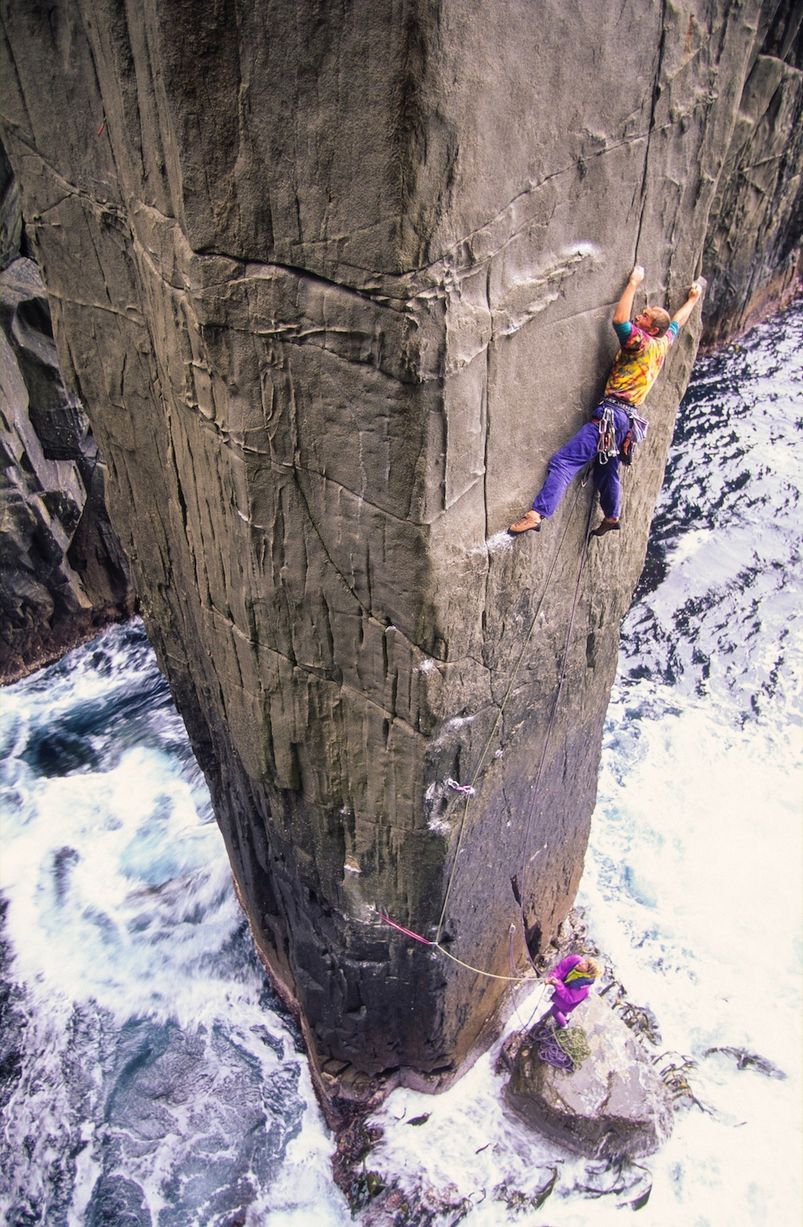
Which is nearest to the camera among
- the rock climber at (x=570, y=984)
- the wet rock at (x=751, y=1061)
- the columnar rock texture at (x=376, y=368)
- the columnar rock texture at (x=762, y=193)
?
the columnar rock texture at (x=376, y=368)

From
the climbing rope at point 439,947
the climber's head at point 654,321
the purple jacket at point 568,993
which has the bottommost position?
the purple jacket at point 568,993

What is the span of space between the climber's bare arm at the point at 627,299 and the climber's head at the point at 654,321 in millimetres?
80

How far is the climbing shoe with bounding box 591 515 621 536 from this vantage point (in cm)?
340

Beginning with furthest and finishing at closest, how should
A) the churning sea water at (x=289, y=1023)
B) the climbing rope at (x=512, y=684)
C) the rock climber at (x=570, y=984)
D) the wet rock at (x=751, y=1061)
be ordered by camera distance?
the wet rock at (x=751, y=1061)
the churning sea water at (x=289, y=1023)
the rock climber at (x=570, y=984)
the climbing rope at (x=512, y=684)

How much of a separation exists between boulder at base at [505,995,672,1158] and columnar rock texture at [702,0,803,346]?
32.2ft

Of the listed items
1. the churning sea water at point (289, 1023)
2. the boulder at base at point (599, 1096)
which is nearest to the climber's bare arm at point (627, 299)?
the churning sea water at point (289, 1023)

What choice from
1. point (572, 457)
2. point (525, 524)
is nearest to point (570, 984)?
point (525, 524)

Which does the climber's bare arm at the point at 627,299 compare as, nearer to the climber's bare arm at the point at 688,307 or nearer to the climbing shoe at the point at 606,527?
the climber's bare arm at the point at 688,307

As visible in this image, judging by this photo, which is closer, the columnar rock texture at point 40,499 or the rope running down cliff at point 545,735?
the rope running down cliff at point 545,735

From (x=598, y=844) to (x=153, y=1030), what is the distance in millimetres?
3389

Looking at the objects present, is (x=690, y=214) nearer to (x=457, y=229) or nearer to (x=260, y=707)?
(x=457, y=229)

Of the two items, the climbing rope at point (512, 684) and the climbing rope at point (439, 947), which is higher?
the climbing rope at point (512, 684)

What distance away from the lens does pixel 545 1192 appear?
176 inches

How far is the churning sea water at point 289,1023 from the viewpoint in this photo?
458 centimetres
